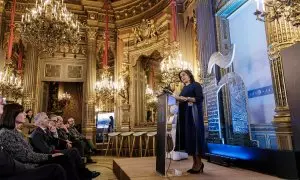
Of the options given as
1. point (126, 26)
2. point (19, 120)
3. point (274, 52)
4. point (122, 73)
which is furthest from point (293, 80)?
point (126, 26)

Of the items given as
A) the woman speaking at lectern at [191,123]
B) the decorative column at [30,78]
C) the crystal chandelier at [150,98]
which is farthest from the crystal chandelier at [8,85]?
the woman speaking at lectern at [191,123]

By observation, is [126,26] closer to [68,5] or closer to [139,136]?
[68,5]

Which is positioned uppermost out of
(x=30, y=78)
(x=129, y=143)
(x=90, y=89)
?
(x=30, y=78)

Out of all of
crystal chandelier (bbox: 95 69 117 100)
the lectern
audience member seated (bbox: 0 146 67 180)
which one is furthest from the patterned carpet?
crystal chandelier (bbox: 95 69 117 100)

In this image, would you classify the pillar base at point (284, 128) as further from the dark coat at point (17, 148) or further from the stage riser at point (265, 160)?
the dark coat at point (17, 148)

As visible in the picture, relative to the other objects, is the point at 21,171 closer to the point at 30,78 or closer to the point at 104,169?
the point at 104,169

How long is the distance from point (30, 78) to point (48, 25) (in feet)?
14.2

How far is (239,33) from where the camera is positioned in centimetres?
552

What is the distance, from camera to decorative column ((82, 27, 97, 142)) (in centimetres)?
855

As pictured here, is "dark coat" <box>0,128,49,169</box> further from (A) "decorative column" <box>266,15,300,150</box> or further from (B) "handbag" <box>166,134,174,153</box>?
(A) "decorative column" <box>266,15,300,150</box>

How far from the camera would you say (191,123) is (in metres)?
2.93

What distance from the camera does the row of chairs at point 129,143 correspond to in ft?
25.0

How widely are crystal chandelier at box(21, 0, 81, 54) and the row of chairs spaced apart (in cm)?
394

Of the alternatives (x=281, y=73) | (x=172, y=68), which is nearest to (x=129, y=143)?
(x=172, y=68)
